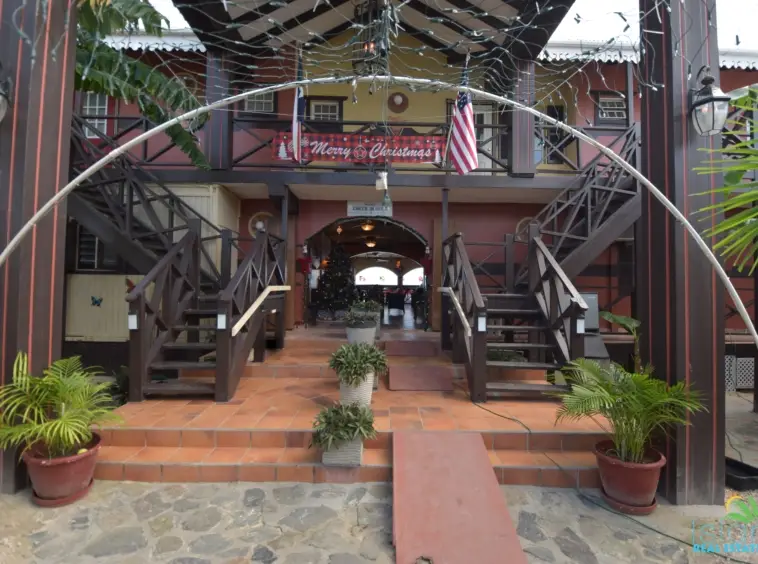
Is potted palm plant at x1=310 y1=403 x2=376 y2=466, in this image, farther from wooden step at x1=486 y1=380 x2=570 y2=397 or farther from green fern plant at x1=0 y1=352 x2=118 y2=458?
wooden step at x1=486 y1=380 x2=570 y2=397

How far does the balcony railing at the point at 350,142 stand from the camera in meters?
7.71

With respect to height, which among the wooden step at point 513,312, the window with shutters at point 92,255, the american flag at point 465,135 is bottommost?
the wooden step at point 513,312

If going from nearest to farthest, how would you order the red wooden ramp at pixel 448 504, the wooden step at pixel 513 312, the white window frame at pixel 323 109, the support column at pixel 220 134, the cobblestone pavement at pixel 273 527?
1. the red wooden ramp at pixel 448 504
2. the cobblestone pavement at pixel 273 527
3. the wooden step at pixel 513 312
4. the support column at pixel 220 134
5. the white window frame at pixel 323 109

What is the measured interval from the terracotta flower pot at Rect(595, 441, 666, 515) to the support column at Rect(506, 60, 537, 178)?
583cm

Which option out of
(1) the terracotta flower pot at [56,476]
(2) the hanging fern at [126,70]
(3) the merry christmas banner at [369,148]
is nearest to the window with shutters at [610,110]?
(3) the merry christmas banner at [369,148]

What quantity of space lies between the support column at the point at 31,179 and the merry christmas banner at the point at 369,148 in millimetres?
3941

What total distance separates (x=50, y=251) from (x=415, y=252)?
43.1 ft

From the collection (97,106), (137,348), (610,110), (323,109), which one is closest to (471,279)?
(137,348)

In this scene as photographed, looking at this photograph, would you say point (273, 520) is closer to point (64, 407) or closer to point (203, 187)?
point (64, 407)

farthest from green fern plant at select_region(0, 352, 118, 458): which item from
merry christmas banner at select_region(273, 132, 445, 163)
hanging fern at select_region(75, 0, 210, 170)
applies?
merry christmas banner at select_region(273, 132, 445, 163)

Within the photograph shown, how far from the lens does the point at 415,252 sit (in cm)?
1616

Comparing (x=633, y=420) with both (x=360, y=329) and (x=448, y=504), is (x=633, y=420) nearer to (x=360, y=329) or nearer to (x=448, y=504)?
(x=448, y=504)

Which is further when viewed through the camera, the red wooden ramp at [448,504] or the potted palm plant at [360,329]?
the potted palm plant at [360,329]

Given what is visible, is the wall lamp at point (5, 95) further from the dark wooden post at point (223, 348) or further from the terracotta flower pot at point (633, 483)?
the terracotta flower pot at point (633, 483)
